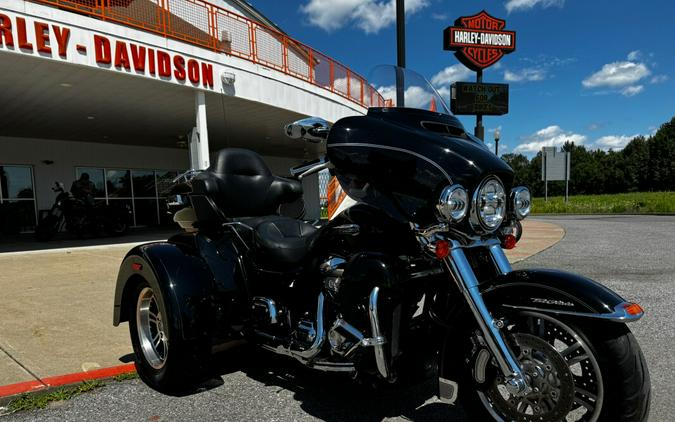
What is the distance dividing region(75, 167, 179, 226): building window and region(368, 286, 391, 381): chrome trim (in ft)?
57.1

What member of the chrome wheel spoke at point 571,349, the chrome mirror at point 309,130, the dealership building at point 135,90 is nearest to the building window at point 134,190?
the dealership building at point 135,90

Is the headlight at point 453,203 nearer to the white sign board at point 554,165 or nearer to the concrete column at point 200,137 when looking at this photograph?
the concrete column at point 200,137

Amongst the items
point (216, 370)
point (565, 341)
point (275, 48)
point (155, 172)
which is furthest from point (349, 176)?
point (155, 172)

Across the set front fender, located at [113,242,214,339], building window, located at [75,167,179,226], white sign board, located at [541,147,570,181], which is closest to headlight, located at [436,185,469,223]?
front fender, located at [113,242,214,339]

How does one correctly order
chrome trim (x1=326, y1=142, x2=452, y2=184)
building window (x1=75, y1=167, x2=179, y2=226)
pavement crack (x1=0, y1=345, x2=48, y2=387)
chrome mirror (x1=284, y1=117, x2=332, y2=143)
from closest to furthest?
chrome trim (x1=326, y1=142, x2=452, y2=184) < chrome mirror (x1=284, y1=117, x2=332, y2=143) < pavement crack (x1=0, y1=345, x2=48, y2=387) < building window (x1=75, y1=167, x2=179, y2=226)

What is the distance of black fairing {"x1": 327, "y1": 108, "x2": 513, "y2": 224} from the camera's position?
210cm

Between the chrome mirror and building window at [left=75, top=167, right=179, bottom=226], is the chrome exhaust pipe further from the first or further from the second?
building window at [left=75, top=167, right=179, bottom=226]

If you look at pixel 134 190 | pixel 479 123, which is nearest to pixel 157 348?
pixel 479 123

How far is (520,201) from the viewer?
2275 millimetres

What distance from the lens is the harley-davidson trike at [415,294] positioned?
74.9 inches

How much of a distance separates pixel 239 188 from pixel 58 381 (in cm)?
173

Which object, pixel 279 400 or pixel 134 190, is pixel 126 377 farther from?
pixel 134 190

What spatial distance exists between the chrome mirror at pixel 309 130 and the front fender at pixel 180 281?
46.6 inches

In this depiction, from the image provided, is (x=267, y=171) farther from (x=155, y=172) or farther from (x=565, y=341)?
(x=155, y=172)
